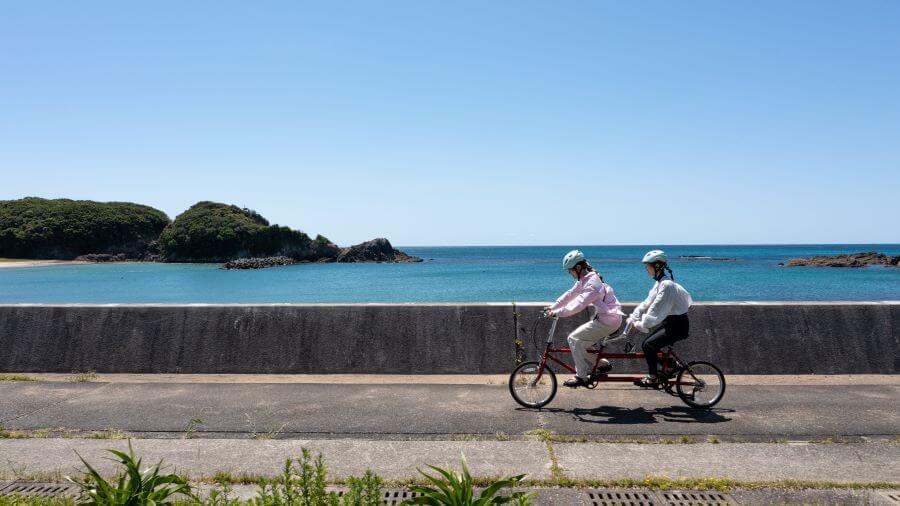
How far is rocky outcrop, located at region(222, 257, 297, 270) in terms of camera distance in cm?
11494

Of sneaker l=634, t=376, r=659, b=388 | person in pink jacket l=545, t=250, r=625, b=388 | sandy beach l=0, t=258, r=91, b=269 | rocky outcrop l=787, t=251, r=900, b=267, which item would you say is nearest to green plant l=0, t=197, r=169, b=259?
sandy beach l=0, t=258, r=91, b=269

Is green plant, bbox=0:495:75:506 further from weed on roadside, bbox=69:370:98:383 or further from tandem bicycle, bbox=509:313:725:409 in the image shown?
weed on roadside, bbox=69:370:98:383

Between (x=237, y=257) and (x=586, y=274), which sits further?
(x=237, y=257)

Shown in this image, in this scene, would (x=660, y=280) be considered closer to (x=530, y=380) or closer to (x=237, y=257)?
(x=530, y=380)

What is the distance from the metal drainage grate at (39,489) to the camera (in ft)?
14.0

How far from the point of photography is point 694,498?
4211 millimetres

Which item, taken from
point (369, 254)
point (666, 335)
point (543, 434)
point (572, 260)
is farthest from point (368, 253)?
point (543, 434)

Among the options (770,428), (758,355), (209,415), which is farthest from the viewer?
(758,355)

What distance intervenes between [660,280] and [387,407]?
10.8ft

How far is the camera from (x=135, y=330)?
8.84 m

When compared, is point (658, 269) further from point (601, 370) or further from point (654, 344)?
point (601, 370)

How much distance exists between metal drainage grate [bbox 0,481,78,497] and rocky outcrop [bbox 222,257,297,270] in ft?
377

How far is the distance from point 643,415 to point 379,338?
378 centimetres

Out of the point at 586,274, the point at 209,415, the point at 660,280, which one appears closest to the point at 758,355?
the point at 660,280
